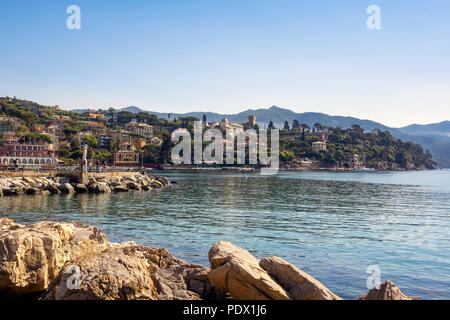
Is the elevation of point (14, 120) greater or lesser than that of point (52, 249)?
greater

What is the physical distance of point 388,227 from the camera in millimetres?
21469

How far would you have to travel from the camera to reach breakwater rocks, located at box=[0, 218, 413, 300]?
21.6ft

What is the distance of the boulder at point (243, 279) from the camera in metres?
6.78

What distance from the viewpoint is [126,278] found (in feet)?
22.0

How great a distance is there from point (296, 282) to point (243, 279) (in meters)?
1.01

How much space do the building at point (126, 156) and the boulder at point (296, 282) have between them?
130m

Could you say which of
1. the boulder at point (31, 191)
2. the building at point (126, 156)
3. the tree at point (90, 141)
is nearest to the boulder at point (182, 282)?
the boulder at point (31, 191)

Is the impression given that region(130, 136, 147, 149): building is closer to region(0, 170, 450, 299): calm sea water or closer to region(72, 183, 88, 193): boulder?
region(72, 183, 88, 193): boulder

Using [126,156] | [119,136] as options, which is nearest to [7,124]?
[119,136]
